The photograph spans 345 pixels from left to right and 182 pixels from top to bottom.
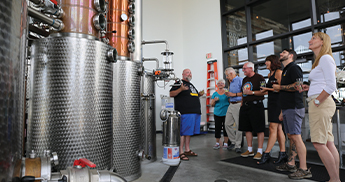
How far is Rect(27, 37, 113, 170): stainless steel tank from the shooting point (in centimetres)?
139

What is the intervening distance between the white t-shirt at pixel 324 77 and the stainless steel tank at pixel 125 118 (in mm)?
1813

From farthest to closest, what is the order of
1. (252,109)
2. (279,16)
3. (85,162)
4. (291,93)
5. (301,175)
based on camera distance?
(279,16) → (252,109) → (291,93) → (301,175) → (85,162)

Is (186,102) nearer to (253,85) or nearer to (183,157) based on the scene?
(183,157)

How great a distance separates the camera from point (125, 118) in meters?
2.43

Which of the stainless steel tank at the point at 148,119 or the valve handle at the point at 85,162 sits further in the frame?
the stainless steel tank at the point at 148,119

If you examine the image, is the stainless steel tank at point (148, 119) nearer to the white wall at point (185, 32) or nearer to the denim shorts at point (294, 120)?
the denim shorts at point (294, 120)

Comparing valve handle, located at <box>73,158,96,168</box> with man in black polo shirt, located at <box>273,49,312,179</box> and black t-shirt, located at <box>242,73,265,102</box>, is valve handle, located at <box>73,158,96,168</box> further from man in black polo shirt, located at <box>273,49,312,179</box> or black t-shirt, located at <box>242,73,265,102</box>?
black t-shirt, located at <box>242,73,265,102</box>

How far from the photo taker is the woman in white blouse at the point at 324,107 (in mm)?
2154

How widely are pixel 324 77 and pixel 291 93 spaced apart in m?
0.52

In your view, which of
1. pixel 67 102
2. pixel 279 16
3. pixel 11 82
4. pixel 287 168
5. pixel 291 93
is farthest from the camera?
pixel 279 16

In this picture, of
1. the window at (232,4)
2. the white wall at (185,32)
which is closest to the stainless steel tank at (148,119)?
the white wall at (185,32)

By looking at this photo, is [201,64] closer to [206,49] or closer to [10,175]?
[206,49]

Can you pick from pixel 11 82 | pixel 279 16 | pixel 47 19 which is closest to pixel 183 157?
pixel 47 19

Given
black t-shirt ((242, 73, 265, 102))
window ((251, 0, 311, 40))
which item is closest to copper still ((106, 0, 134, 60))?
black t-shirt ((242, 73, 265, 102))
